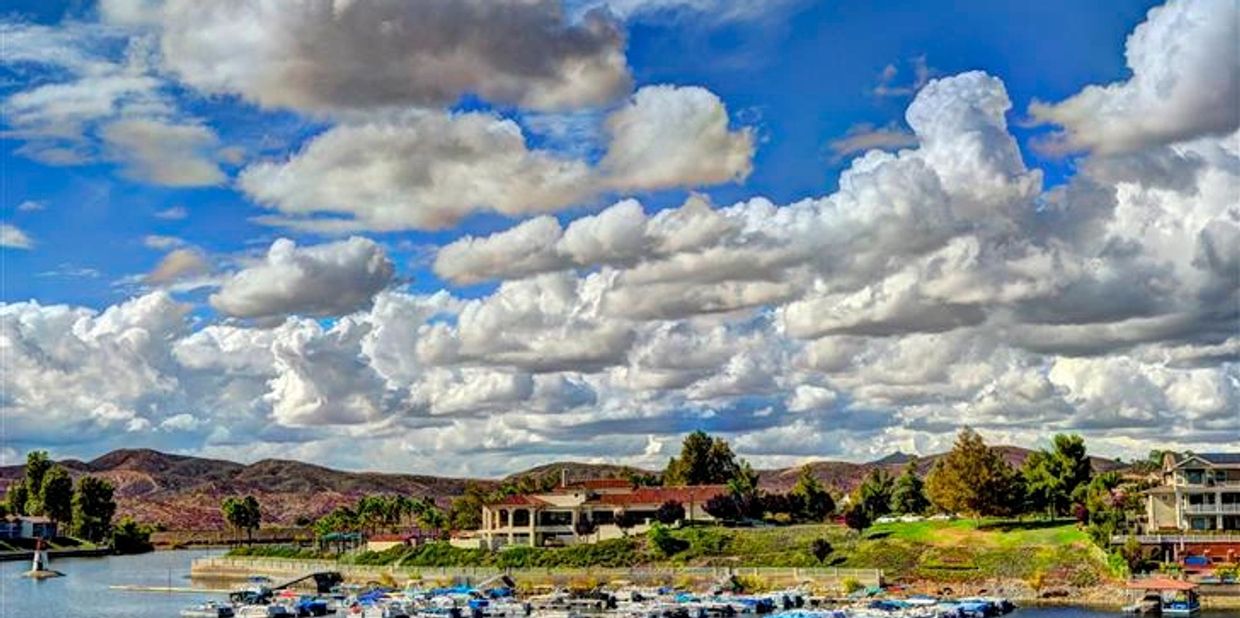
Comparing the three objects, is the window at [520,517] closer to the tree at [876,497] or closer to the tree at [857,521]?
the tree at [857,521]

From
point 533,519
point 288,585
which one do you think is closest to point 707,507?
point 533,519

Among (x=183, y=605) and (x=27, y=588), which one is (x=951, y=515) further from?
(x=27, y=588)

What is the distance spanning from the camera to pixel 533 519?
142250mm

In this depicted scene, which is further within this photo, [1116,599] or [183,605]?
[183,605]

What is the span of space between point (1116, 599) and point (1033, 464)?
39.0 m

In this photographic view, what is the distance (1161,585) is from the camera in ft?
308

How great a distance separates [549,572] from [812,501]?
4802cm

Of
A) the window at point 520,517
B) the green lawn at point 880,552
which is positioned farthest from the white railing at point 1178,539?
the window at point 520,517

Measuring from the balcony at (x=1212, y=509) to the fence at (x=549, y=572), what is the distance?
83.1 ft

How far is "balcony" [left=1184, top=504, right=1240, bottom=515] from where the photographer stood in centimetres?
11071

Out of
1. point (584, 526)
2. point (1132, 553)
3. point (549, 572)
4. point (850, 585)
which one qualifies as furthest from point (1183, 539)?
point (584, 526)

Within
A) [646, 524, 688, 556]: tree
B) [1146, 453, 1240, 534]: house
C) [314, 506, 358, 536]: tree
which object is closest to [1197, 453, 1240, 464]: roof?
[1146, 453, 1240, 534]: house

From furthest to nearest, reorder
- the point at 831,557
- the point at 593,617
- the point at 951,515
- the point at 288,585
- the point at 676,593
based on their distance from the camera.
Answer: the point at 951,515
the point at 288,585
the point at 831,557
the point at 676,593
the point at 593,617

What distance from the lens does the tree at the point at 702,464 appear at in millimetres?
174000
